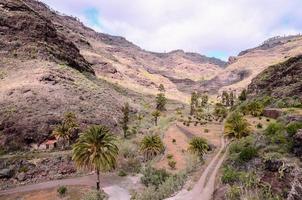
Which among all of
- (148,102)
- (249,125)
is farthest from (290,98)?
(148,102)

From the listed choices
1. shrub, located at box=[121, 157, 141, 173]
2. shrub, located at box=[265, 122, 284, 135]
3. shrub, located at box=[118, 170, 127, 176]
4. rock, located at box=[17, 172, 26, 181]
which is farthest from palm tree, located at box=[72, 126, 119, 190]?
shrub, located at box=[265, 122, 284, 135]

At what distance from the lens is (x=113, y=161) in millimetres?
65750

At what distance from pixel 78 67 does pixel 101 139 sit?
8924 centimetres

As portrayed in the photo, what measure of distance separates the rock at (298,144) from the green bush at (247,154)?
198 inches

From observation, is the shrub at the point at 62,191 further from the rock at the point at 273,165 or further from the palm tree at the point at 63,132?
the rock at the point at 273,165

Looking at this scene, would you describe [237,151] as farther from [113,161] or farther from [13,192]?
[13,192]

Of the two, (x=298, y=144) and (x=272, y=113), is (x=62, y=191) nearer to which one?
(x=272, y=113)

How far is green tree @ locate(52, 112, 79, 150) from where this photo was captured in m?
93.6

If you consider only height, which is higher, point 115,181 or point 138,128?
point 138,128

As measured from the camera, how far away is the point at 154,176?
237ft

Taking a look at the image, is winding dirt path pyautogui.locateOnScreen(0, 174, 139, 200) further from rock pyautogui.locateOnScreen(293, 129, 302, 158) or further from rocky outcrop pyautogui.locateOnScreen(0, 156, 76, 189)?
rock pyautogui.locateOnScreen(293, 129, 302, 158)

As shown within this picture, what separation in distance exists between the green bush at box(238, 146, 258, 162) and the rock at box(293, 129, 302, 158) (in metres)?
5.02

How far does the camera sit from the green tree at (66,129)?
9362 cm

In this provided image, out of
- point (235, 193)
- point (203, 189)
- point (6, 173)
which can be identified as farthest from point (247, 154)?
→ point (6, 173)
